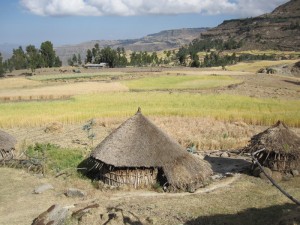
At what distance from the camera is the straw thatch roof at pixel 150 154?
17.5 metres

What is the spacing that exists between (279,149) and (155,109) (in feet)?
55.0

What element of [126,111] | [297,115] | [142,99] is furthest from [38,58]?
[297,115]

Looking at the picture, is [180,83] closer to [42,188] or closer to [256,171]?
[256,171]

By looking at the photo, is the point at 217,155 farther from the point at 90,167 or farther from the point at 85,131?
the point at 85,131

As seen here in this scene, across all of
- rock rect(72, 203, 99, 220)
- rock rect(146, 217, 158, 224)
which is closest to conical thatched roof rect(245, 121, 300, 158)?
rock rect(146, 217, 158, 224)

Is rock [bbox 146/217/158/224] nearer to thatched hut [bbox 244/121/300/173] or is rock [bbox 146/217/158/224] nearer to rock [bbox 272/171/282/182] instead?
thatched hut [bbox 244/121/300/173]

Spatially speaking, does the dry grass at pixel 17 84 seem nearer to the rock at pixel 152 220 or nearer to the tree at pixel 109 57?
the tree at pixel 109 57

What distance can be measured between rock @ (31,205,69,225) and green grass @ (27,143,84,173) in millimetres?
5322

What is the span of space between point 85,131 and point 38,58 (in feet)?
230

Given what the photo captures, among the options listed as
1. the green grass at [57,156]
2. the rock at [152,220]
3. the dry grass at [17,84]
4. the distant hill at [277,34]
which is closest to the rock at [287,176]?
the rock at [152,220]

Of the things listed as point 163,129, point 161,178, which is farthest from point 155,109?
point 161,178

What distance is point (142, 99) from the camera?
40.1 m

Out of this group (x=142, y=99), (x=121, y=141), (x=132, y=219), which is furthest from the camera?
(x=142, y=99)

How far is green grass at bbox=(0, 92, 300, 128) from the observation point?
3055cm
